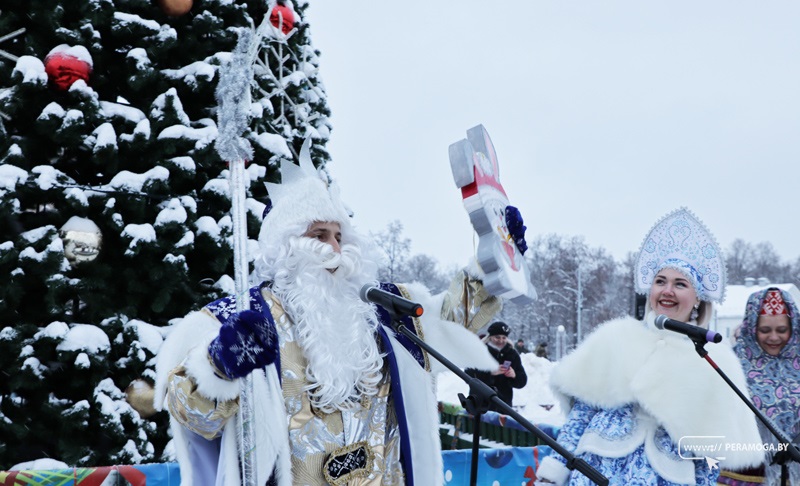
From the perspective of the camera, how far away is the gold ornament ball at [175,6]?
5.24 m

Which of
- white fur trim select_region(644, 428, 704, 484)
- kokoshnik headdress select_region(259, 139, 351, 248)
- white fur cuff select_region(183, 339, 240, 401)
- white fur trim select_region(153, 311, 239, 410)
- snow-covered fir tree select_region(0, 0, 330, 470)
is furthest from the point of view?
snow-covered fir tree select_region(0, 0, 330, 470)

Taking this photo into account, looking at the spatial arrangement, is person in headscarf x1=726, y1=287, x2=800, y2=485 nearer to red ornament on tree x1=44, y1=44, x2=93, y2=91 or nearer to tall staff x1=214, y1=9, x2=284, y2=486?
tall staff x1=214, y1=9, x2=284, y2=486

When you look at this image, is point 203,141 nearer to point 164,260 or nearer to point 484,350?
point 164,260

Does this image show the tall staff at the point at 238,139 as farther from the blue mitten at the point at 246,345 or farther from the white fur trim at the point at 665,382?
the white fur trim at the point at 665,382

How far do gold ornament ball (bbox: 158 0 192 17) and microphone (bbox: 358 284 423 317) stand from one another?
370 cm

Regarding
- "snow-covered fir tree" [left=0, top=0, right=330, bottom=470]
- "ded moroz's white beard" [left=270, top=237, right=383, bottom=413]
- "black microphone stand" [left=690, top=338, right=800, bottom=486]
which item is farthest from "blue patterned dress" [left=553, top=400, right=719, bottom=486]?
"snow-covered fir tree" [left=0, top=0, right=330, bottom=470]

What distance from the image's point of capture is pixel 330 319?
10.2 ft

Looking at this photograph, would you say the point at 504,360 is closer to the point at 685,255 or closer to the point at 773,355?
the point at 773,355

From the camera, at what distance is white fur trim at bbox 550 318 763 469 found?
320cm

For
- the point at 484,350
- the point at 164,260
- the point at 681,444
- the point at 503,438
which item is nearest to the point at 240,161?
the point at 484,350

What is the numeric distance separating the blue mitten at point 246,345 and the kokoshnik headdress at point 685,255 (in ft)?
7.20

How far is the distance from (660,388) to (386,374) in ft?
4.06

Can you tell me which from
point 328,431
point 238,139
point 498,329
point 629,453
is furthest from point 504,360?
point 238,139

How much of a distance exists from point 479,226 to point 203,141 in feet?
9.61
